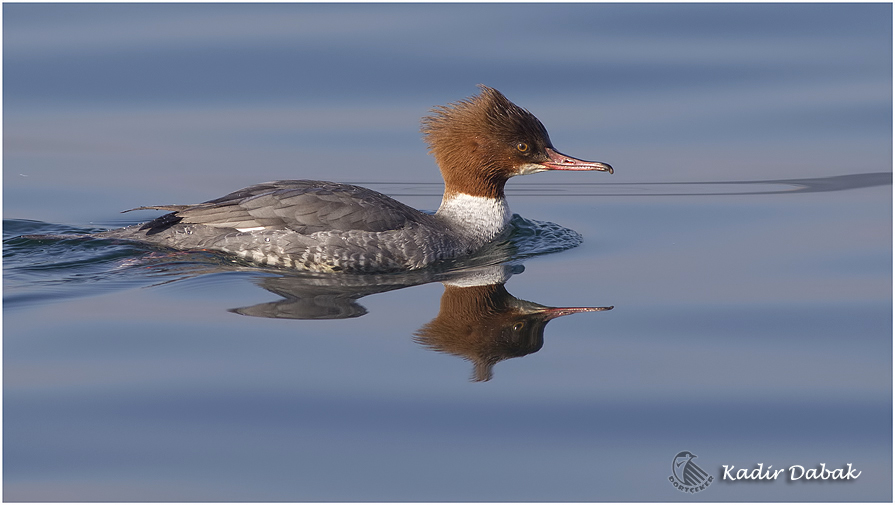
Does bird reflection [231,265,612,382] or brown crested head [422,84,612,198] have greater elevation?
brown crested head [422,84,612,198]

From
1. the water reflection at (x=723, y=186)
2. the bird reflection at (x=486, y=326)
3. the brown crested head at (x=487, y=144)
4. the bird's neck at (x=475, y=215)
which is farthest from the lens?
the water reflection at (x=723, y=186)

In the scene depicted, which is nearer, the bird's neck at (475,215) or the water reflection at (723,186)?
the bird's neck at (475,215)

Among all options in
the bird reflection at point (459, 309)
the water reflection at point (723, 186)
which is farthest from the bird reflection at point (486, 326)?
the water reflection at point (723, 186)

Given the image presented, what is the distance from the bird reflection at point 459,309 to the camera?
7406mm

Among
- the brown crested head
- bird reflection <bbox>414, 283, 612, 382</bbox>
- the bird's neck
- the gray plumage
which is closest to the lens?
bird reflection <bbox>414, 283, 612, 382</bbox>

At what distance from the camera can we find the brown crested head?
967 centimetres

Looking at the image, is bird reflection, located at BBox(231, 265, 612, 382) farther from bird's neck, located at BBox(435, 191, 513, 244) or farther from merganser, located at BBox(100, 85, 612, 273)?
bird's neck, located at BBox(435, 191, 513, 244)

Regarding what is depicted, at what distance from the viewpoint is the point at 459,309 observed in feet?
26.6

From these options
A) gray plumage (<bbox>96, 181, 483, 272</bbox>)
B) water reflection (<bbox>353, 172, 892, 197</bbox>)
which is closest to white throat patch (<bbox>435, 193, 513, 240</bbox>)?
gray plumage (<bbox>96, 181, 483, 272</bbox>)

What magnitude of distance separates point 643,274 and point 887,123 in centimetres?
492

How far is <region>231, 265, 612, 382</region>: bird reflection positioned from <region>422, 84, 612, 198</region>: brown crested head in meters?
1.04

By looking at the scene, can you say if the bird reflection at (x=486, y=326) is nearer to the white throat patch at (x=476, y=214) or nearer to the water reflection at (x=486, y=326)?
the water reflection at (x=486, y=326)

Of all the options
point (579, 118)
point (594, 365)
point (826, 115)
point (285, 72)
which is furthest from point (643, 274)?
point (285, 72)

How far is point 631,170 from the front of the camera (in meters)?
11.5
